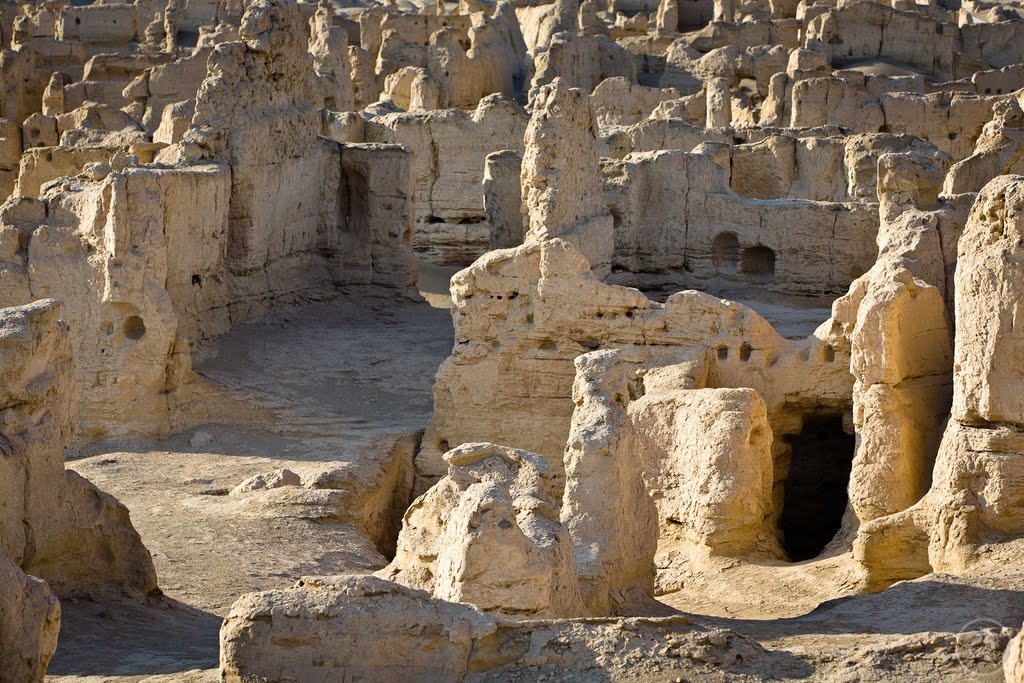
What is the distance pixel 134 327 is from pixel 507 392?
3.66 m

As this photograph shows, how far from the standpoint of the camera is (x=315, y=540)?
1658cm

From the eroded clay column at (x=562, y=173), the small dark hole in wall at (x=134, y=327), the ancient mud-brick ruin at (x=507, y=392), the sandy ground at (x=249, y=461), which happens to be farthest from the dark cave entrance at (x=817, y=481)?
Result: the small dark hole in wall at (x=134, y=327)

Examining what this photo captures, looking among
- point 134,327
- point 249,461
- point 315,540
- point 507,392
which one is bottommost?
point 315,540

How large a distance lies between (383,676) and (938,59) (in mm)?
27719

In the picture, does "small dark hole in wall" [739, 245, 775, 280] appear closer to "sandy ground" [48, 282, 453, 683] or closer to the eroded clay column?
the eroded clay column

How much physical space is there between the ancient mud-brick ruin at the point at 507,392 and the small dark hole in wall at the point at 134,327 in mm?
53

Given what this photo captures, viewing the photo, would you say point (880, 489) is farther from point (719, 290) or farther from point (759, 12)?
point (759, 12)

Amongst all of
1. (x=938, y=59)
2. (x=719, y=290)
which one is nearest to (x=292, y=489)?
(x=719, y=290)

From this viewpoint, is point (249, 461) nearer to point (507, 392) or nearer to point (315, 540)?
point (507, 392)

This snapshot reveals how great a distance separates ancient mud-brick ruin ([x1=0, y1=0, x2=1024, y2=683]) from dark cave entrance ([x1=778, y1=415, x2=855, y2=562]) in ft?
0.09

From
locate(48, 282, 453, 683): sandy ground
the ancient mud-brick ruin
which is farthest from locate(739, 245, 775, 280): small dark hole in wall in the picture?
locate(48, 282, 453, 683): sandy ground

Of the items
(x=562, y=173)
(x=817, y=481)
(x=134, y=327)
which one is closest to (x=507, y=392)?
(x=562, y=173)

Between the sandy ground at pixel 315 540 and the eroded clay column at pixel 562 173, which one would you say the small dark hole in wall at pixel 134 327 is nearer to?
the sandy ground at pixel 315 540

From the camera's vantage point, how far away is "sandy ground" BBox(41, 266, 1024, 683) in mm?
12438
